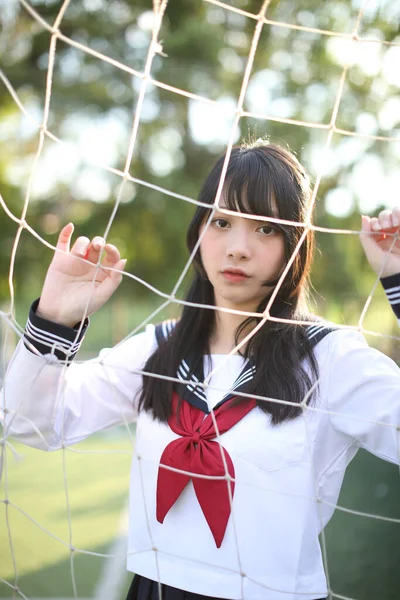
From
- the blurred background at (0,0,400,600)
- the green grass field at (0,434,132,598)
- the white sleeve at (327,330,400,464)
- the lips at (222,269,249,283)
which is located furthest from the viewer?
the blurred background at (0,0,400,600)

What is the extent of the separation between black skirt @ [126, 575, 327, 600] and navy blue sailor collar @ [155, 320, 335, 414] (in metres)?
0.27

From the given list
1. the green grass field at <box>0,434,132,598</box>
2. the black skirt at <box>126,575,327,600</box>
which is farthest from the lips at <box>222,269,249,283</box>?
the green grass field at <box>0,434,132,598</box>

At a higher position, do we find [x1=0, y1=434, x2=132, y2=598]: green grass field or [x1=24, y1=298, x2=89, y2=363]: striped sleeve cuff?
[x1=24, y1=298, x2=89, y2=363]: striped sleeve cuff

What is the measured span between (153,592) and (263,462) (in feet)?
0.90

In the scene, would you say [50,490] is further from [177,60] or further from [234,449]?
[177,60]

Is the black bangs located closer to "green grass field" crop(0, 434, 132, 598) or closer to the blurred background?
"green grass field" crop(0, 434, 132, 598)

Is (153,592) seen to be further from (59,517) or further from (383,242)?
(59,517)

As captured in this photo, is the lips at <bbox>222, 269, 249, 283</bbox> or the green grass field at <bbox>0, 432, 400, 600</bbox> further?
the green grass field at <bbox>0, 432, 400, 600</bbox>

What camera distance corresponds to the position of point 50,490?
10.3 ft

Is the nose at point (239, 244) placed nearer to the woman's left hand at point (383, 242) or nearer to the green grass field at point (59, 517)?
the woman's left hand at point (383, 242)

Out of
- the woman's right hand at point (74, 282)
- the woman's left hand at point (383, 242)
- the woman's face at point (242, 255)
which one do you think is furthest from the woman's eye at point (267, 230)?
the woman's right hand at point (74, 282)

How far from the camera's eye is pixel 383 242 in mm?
979

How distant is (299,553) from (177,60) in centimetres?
559

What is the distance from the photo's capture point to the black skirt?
978mm
